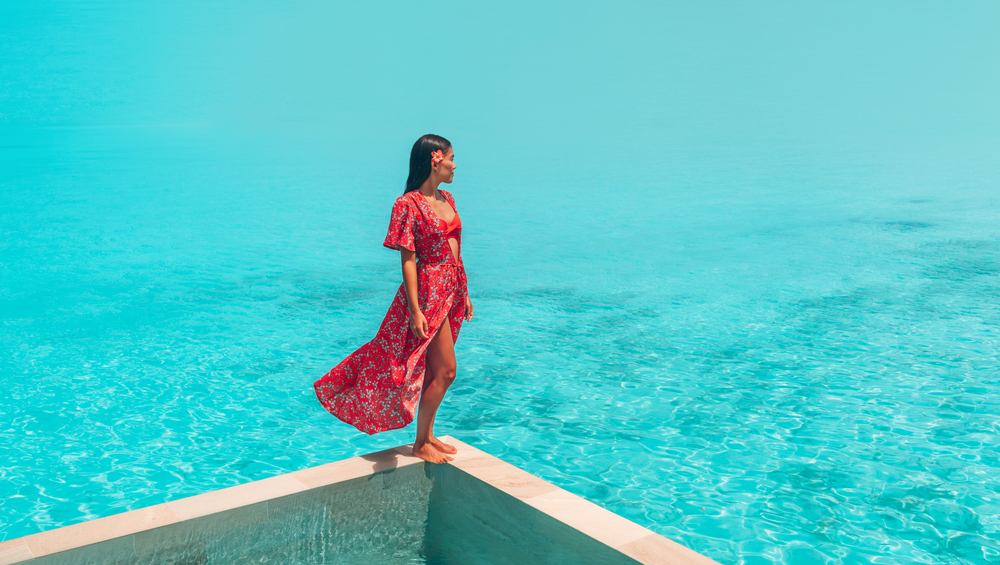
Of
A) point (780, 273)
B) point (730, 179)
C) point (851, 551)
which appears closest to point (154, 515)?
point (851, 551)

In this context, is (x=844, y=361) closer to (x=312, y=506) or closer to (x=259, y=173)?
(x=312, y=506)

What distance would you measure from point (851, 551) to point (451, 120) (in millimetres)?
67440

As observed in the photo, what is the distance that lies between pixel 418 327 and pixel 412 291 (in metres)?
0.18

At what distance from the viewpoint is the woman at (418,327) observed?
13.4 ft

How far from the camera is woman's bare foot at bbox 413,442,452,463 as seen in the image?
14.3 feet

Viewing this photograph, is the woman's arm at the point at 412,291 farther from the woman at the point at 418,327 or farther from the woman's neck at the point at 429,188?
the woman's neck at the point at 429,188

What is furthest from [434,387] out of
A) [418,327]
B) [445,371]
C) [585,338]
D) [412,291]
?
[585,338]

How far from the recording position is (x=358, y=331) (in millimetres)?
9555

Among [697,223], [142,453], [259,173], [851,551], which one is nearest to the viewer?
[851,551]

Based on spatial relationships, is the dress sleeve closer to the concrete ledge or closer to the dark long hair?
the dark long hair

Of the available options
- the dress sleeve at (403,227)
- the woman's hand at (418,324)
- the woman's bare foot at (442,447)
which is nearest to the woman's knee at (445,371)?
the woman's hand at (418,324)

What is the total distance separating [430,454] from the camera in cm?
439

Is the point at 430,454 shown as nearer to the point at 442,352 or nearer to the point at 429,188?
the point at 442,352

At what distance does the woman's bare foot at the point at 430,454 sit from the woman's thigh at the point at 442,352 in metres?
0.41
